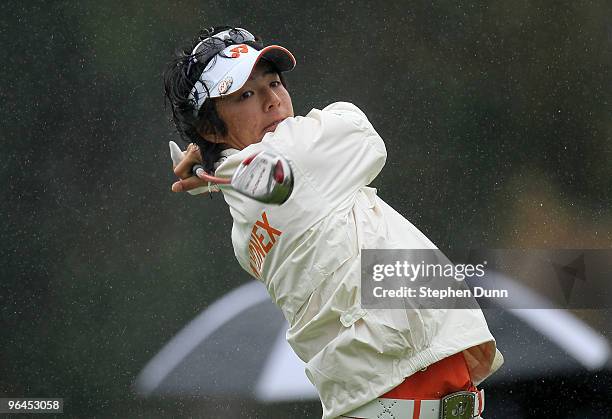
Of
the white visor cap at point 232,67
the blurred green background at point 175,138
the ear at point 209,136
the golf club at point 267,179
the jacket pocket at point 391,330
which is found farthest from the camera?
the blurred green background at point 175,138

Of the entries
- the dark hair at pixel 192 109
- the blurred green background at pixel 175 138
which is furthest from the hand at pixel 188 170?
the blurred green background at pixel 175 138

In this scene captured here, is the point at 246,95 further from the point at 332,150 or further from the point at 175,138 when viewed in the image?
the point at 175,138

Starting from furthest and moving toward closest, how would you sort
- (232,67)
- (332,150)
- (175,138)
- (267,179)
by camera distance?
(175,138)
(232,67)
(332,150)
(267,179)

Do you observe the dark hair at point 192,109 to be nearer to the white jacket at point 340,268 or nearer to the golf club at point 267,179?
the white jacket at point 340,268

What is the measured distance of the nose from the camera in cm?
198

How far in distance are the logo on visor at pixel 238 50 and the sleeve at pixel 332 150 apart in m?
0.20

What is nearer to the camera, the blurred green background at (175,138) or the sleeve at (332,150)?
the sleeve at (332,150)

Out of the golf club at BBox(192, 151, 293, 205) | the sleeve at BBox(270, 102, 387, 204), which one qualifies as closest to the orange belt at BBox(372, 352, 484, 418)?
the sleeve at BBox(270, 102, 387, 204)

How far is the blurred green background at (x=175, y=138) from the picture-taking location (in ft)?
11.0

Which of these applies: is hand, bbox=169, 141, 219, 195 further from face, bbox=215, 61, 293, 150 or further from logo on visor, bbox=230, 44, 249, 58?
logo on visor, bbox=230, 44, 249, 58

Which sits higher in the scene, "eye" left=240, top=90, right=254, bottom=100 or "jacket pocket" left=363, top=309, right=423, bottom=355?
"eye" left=240, top=90, right=254, bottom=100

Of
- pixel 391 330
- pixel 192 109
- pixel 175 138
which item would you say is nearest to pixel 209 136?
pixel 192 109

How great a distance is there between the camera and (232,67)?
194cm

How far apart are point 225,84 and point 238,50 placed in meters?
0.10
